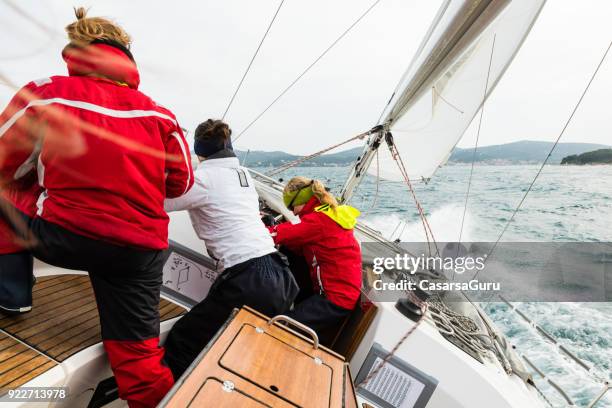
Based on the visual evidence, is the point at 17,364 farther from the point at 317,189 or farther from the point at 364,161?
the point at 364,161

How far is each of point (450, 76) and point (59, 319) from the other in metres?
5.14

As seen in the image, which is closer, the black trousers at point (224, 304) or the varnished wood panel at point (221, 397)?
the varnished wood panel at point (221, 397)

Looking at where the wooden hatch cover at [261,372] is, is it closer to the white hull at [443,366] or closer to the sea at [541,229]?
the white hull at [443,366]

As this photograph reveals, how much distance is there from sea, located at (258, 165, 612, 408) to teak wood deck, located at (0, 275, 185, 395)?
2847 mm

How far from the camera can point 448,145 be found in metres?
6.52

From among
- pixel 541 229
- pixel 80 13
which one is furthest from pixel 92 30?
pixel 541 229

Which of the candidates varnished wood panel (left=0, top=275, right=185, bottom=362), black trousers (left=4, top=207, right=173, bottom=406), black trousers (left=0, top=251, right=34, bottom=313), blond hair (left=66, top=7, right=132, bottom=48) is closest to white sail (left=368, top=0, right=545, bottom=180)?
blond hair (left=66, top=7, right=132, bottom=48)

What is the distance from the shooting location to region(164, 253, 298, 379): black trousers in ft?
5.26

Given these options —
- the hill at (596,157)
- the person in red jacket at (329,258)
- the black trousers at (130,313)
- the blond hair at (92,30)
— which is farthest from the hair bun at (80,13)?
the hill at (596,157)

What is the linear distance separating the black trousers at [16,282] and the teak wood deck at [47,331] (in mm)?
48

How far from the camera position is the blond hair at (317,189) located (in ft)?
7.07

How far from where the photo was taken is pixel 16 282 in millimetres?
1346

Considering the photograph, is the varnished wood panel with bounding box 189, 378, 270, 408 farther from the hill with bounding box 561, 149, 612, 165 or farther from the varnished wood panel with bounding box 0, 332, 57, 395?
the hill with bounding box 561, 149, 612, 165

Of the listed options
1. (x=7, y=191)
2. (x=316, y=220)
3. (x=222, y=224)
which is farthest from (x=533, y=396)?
(x=7, y=191)
